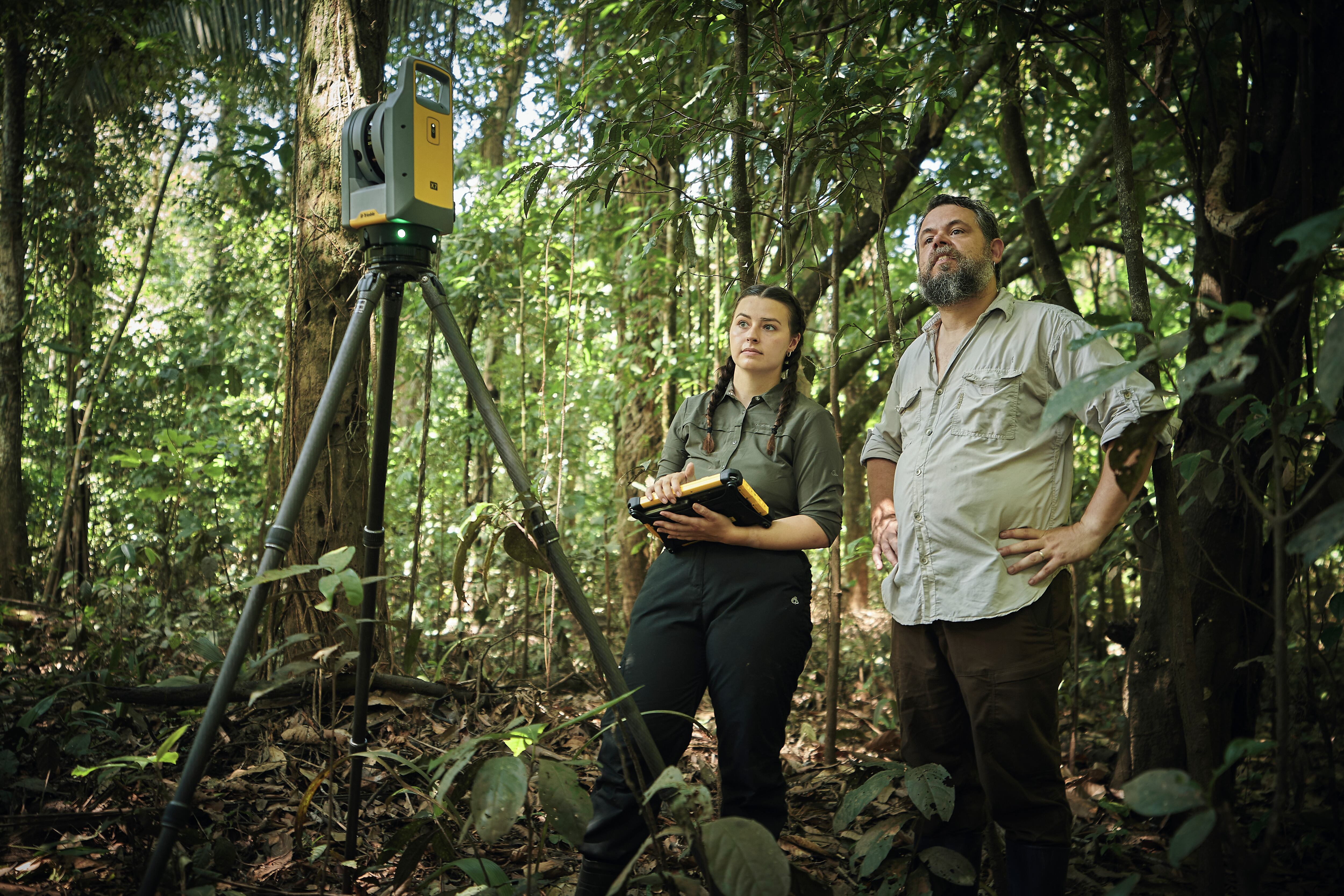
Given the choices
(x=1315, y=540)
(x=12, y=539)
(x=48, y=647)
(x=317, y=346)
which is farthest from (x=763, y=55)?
(x=12, y=539)

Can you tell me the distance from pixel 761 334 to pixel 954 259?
493mm

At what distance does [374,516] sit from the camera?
1798 millimetres

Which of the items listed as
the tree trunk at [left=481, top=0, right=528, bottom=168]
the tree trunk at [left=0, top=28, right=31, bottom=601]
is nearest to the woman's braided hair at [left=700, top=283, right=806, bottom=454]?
the tree trunk at [left=481, top=0, right=528, bottom=168]

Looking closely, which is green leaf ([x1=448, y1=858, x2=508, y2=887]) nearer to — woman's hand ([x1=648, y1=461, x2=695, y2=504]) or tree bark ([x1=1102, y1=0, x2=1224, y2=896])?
woman's hand ([x1=648, y1=461, x2=695, y2=504])

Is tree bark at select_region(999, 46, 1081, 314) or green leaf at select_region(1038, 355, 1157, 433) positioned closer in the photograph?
green leaf at select_region(1038, 355, 1157, 433)

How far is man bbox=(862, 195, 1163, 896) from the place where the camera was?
176 cm

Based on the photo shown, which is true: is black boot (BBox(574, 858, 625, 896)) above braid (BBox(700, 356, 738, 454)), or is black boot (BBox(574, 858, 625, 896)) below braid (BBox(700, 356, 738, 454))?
below

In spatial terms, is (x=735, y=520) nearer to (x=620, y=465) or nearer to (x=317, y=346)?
(x=317, y=346)

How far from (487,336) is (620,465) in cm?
158

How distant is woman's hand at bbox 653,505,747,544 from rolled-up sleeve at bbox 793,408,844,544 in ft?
0.66

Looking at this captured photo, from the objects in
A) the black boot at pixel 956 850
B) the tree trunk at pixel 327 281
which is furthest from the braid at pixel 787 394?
the tree trunk at pixel 327 281

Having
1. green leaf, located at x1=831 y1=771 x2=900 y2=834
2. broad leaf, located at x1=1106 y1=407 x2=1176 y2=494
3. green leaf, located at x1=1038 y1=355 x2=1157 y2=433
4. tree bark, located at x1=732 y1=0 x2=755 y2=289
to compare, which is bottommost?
green leaf, located at x1=831 y1=771 x2=900 y2=834

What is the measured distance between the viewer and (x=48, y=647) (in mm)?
3691

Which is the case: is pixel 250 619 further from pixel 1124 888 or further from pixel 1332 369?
pixel 1332 369
